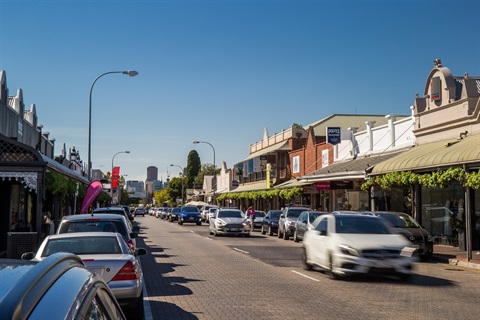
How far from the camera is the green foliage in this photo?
19.0m

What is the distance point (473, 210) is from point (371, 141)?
12.7 m

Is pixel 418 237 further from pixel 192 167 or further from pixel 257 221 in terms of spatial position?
pixel 192 167

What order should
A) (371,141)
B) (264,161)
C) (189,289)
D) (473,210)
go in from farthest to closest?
1. (264,161)
2. (371,141)
3. (473,210)
4. (189,289)

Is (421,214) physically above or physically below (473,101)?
below

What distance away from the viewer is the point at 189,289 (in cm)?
1290

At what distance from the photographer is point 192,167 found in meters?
155

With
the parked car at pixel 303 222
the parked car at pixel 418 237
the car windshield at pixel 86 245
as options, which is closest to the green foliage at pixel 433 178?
the parked car at pixel 418 237

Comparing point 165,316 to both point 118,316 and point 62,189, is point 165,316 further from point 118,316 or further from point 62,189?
point 62,189

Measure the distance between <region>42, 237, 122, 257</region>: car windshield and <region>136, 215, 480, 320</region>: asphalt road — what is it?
132 cm

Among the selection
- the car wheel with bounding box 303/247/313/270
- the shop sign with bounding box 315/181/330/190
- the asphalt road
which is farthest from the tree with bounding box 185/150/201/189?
the car wheel with bounding box 303/247/313/270

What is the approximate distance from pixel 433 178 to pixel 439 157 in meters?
0.88

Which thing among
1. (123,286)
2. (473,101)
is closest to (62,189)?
(123,286)

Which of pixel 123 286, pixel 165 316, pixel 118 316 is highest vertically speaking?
pixel 118 316

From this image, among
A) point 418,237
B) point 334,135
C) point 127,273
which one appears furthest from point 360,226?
point 334,135
